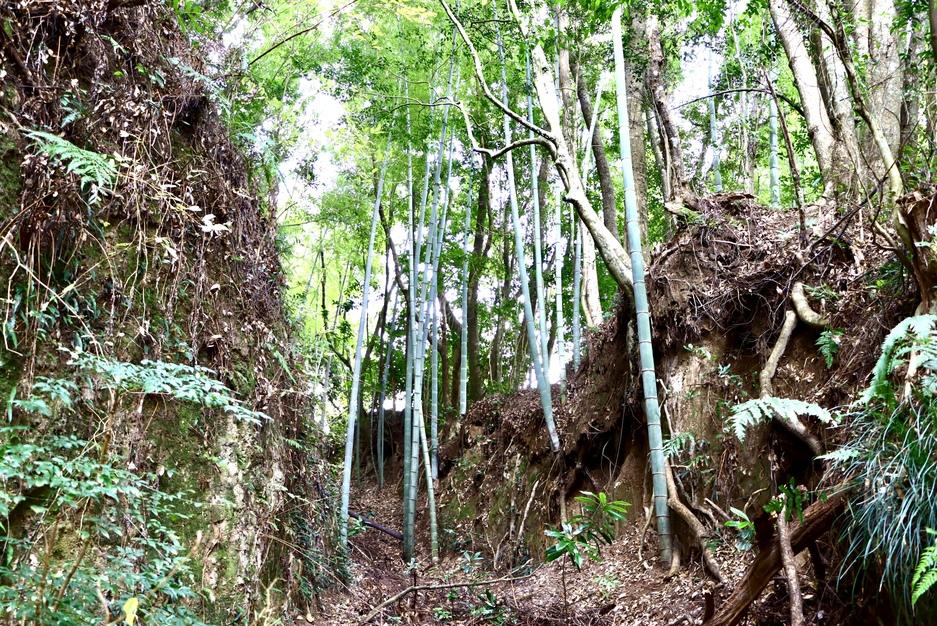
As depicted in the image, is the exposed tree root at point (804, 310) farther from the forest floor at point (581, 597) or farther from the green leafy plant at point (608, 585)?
the green leafy plant at point (608, 585)

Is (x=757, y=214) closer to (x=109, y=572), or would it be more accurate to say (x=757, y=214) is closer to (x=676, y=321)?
(x=676, y=321)

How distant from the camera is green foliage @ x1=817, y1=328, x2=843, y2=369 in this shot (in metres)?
3.67

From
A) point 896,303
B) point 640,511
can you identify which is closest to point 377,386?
point 640,511

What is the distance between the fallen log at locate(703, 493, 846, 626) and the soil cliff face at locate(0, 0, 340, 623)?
1.78 m

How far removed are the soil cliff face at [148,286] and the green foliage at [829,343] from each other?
3.00m

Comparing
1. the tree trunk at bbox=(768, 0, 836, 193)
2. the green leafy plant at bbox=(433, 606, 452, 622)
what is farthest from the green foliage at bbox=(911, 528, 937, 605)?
the tree trunk at bbox=(768, 0, 836, 193)

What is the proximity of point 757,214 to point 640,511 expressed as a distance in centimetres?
239

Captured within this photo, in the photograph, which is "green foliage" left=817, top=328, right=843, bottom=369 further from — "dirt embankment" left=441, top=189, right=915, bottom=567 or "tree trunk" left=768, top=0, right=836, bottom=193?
"tree trunk" left=768, top=0, right=836, bottom=193

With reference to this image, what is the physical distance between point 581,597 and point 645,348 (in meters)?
1.73

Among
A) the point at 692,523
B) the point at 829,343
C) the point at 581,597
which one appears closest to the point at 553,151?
the point at 829,343

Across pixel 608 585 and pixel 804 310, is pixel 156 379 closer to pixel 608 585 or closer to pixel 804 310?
pixel 608 585

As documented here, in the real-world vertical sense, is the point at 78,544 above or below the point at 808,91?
below

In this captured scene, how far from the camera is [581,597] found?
454cm

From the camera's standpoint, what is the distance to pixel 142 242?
146 inches
